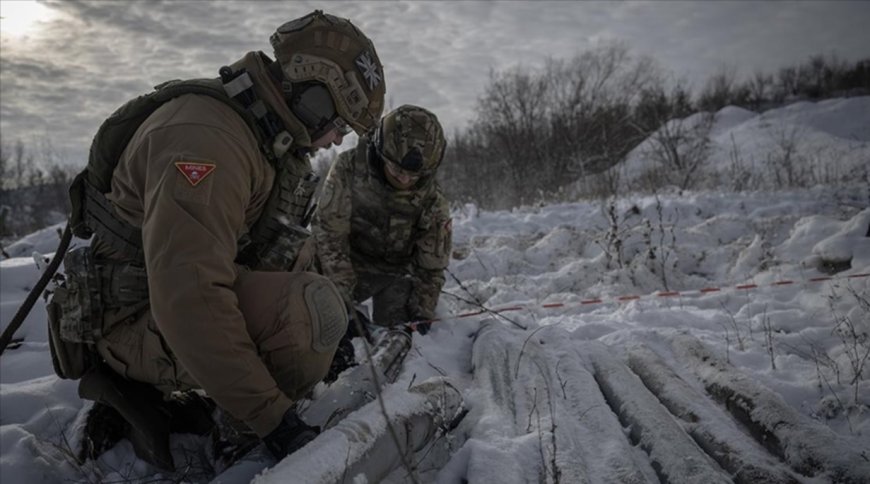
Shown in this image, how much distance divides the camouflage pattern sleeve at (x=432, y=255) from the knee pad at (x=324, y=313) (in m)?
1.97

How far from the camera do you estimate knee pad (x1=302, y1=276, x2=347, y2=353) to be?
5.86 ft

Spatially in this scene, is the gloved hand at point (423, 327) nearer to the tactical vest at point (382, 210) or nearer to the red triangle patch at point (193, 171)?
the tactical vest at point (382, 210)

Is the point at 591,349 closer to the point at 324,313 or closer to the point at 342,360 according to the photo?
the point at 342,360

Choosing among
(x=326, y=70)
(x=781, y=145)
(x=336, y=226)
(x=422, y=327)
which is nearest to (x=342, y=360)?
(x=422, y=327)

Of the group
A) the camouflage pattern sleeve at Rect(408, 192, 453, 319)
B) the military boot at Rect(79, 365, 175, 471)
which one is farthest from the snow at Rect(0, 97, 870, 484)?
the camouflage pattern sleeve at Rect(408, 192, 453, 319)

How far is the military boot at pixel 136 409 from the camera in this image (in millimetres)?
1857

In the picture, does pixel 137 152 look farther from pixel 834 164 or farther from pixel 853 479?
pixel 834 164

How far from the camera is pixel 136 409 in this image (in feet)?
6.21

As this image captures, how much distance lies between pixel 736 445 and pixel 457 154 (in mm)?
19677

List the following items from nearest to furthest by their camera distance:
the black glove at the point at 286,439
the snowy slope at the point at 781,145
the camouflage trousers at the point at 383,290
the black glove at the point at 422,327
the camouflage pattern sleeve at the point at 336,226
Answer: the black glove at the point at 286,439, the black glove at the point at 422,327, the camouflage pattern sleeve at the point at 336,226, the camouflage trousers at the point at 383,290, the snowy slope at the point at 781,145

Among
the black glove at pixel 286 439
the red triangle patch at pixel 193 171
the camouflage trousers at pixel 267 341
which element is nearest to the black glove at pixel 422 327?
the camouflage trousers at pixel 267 341

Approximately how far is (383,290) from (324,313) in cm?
234

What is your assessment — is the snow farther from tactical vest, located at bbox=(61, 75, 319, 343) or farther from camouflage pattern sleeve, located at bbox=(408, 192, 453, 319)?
tactical vest, located at bbox=(61, 75, 319, 343)

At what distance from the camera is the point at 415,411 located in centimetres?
179
